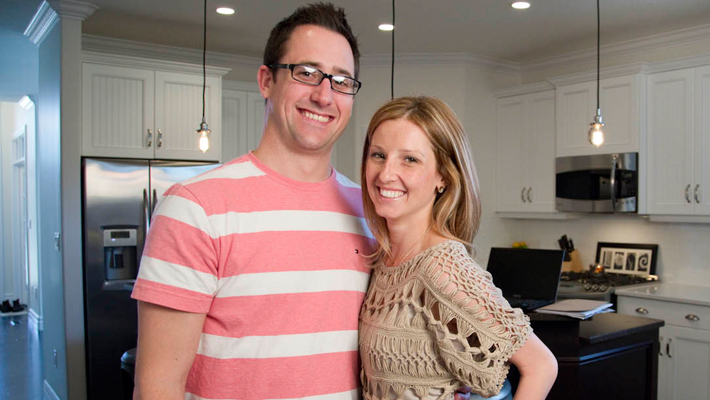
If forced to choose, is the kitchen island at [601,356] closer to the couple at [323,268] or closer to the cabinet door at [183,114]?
the couple at [323,268]

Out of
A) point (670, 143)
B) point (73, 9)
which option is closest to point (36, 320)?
point (73, 9)

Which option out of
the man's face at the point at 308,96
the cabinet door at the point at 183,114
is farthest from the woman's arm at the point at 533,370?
the cabinet door at the point at 183,114

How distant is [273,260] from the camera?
1.34m

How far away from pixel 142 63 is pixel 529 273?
3173mm

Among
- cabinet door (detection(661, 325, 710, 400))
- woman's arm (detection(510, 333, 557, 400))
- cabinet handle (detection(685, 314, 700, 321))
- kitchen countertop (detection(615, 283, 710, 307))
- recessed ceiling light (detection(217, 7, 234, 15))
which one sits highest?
recessed ceiling light (detection(217, 7, 234, 15))

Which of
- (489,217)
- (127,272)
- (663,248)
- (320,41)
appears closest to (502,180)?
(489,217)

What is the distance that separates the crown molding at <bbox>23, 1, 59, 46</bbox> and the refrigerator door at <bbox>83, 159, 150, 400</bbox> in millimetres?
1035

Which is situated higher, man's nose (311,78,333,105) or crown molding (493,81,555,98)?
crown molding (493,81,555,98)

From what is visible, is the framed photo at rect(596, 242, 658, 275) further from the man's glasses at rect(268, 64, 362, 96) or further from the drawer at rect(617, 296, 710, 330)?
the man's glasses at rect(268, 64, 362, 96)

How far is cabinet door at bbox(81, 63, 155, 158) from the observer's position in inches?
167

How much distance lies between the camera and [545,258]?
9.14 ft

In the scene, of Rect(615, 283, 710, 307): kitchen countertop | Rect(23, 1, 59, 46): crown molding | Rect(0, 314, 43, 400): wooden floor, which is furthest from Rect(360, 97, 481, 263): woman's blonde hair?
Rect(0, 314, 43, 400): wooden floor

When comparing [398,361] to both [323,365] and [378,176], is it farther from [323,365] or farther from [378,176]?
[378,176]

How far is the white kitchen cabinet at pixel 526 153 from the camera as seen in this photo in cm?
545
